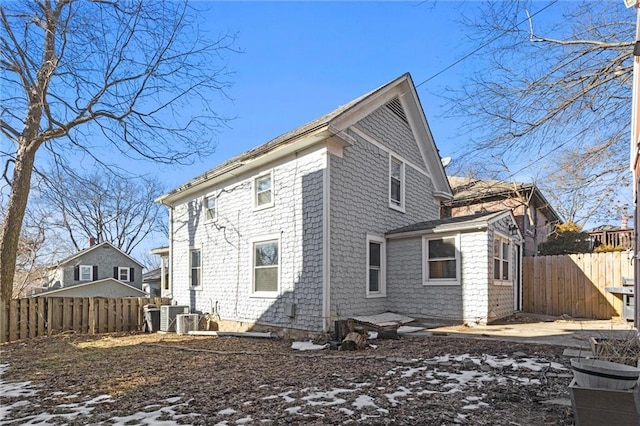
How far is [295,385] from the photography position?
4.67 m

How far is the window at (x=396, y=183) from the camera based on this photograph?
436 inches

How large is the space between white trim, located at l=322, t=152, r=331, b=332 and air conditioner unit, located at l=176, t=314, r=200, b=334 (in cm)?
452

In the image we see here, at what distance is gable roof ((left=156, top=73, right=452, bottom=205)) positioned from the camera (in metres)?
8.75

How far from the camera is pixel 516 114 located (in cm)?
694

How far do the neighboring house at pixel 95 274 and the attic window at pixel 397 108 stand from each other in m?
22.6

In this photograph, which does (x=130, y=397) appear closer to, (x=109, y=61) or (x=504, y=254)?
(x=109, y=61)

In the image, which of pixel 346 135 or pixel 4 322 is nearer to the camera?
pixel 346 135

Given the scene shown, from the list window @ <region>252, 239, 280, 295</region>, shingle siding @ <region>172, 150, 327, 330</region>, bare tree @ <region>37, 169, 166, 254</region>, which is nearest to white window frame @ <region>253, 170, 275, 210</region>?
shingle siding @ <region>172, 150, 327, 330</region>

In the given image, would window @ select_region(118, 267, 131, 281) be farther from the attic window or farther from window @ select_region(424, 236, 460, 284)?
window @ select_region(424, 236, 460, 284)

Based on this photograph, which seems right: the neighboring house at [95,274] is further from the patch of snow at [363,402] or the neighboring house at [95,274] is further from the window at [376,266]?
the patch of snow at [363,402]

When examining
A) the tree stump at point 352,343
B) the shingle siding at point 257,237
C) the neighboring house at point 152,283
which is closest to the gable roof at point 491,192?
the shingle siding at point 257,237

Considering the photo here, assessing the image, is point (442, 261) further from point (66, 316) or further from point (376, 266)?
point (66, 316)

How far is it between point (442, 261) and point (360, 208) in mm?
2539

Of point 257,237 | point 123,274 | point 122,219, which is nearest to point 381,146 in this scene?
point 257,237
